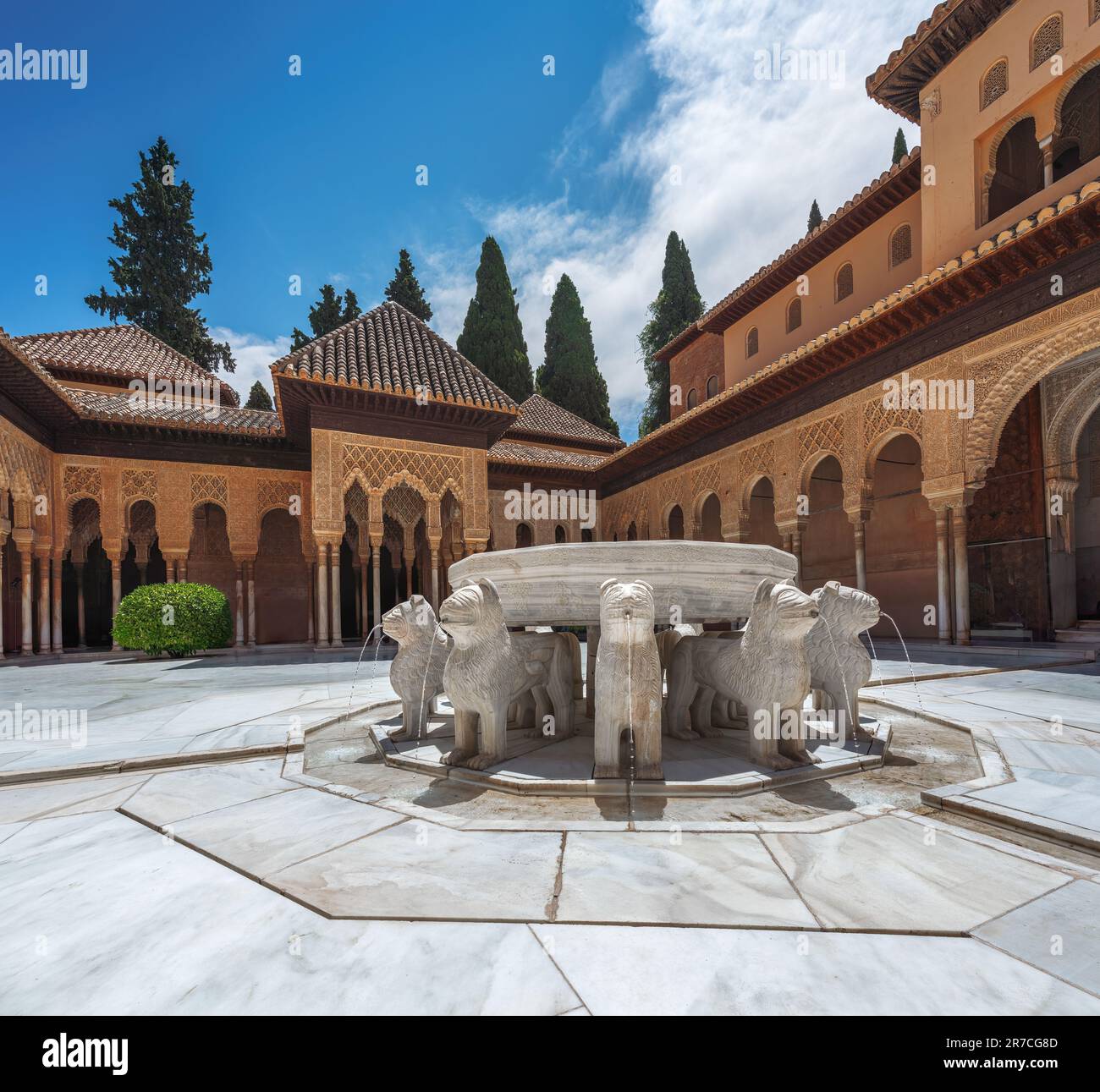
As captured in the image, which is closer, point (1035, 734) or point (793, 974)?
point (793, 974)

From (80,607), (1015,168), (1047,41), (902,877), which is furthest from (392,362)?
(902,877)

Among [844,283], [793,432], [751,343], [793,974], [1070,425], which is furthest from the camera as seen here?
[751,343]

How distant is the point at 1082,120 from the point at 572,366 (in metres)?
21.4

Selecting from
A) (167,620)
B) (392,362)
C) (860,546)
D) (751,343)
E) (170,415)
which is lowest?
(167,620)

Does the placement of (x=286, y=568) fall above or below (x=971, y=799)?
above

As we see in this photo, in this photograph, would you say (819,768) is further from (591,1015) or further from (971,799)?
(591,1015)

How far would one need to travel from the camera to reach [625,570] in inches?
155

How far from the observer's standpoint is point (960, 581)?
33.5 feet

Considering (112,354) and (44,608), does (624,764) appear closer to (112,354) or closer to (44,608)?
(44,608)

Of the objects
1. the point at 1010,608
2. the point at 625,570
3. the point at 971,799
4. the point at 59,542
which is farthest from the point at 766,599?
the point at 59,542

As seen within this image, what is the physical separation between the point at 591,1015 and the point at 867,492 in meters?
12.2

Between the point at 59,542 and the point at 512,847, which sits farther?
the point at 59,542

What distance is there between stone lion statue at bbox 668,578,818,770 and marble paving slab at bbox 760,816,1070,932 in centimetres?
85
